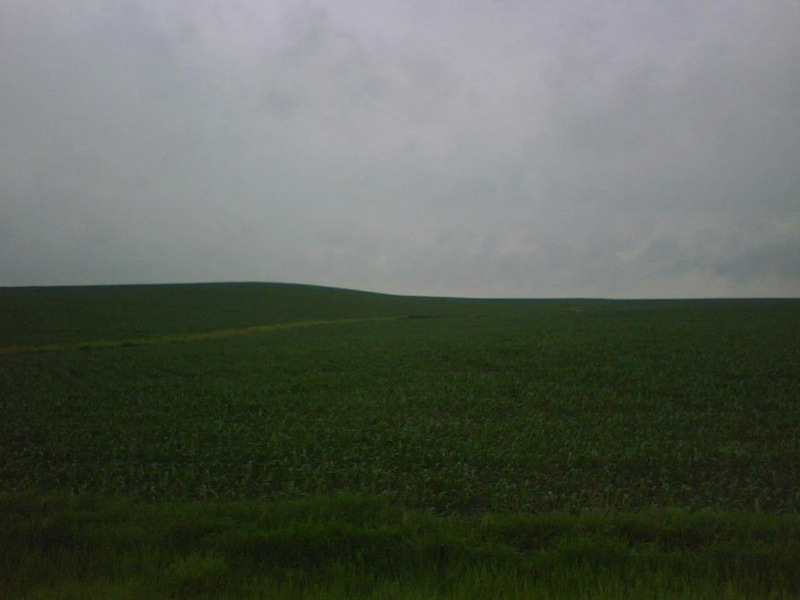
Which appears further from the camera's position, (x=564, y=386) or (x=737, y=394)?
(x=564, y=386)

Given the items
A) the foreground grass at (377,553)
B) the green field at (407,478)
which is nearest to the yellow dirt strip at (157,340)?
the green field at (407,478)

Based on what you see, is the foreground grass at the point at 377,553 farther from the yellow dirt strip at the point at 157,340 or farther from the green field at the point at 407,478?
the yellow dirt strip at the point at 157,340

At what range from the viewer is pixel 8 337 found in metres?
35.5

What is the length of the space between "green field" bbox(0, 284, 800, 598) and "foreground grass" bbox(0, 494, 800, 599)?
3 cm

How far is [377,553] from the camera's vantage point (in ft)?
20.2

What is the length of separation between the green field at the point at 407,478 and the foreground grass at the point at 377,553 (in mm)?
27

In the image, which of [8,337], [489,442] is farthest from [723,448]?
[8,337]

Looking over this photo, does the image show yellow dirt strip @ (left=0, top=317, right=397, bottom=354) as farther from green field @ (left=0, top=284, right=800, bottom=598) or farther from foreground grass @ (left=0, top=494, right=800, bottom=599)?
foreground grass @ (left=0, top=494, right=800, bottom=599)

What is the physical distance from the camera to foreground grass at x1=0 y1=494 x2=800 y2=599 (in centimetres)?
523

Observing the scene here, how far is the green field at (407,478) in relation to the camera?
5.57 meters

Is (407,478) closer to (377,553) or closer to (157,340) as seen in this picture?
(377,553)

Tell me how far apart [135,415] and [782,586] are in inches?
496

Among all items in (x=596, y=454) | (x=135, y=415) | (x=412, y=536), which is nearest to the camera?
(x=412, y=536)

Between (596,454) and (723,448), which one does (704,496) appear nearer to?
(596,454)
